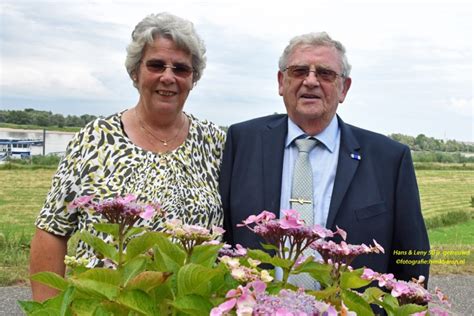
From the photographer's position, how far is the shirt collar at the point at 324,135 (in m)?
3.42

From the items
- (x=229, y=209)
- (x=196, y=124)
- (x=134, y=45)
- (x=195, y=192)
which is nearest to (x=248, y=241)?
(x=229, y=209)

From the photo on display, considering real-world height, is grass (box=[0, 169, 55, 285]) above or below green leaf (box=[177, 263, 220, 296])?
below

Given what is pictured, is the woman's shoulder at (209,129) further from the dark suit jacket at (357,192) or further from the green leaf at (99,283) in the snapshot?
the green leaf at (99,283)

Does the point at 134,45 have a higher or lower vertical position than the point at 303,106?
higher

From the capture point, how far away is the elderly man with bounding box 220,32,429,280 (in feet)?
10.7

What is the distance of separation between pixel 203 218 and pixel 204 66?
923mm

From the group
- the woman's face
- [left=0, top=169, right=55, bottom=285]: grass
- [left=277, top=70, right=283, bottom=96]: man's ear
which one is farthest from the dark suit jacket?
[left=0, top=169, right=55, bottom=285]: grass

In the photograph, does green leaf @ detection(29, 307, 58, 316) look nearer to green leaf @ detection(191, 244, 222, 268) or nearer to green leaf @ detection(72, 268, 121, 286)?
green leaf @ detection(72, 268, 121, 286)

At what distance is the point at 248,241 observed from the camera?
323 centimetres

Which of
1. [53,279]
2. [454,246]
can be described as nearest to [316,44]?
[53,279]

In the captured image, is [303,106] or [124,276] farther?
[303,106]

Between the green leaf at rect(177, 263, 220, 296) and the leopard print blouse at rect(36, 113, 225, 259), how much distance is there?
5.36ft

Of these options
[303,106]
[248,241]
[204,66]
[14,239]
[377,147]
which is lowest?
[14,239]

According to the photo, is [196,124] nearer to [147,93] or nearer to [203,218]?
[147,93]
